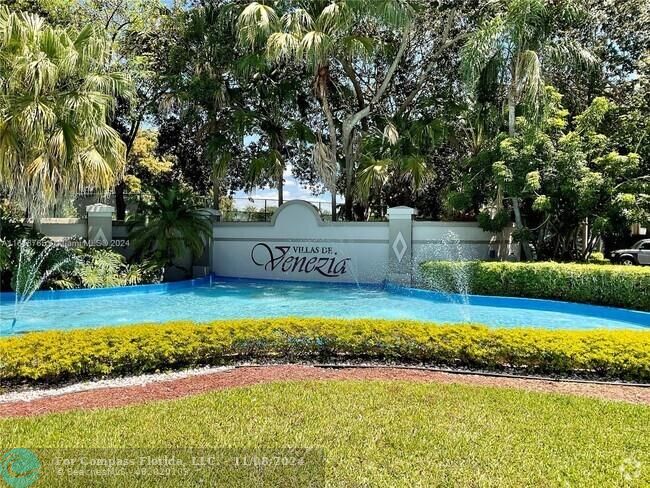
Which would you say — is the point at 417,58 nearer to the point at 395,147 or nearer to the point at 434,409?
the point at 395,147

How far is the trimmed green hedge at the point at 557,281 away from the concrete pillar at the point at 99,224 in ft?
38.0

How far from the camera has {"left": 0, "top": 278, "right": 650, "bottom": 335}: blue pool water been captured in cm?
1048

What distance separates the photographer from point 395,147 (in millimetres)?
16922

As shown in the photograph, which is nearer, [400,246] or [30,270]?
[30,270]

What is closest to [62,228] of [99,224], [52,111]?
[99,224]

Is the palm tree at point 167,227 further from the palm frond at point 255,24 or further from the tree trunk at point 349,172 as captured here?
the palm frond at point 255,24

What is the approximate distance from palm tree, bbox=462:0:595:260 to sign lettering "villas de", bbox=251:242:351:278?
643cm

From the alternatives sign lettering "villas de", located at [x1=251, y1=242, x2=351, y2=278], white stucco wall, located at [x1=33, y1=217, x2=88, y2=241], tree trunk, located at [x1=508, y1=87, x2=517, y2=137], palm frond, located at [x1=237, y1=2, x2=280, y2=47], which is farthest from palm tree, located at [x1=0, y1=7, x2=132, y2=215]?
tree trunk, located at [x1=508, y1=87, x2=517, y2=137]

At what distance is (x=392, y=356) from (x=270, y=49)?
37.9ft

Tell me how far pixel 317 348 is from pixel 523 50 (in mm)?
12390

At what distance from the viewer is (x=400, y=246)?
54.5 feet

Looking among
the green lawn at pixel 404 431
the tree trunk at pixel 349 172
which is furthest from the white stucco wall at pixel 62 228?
the green lawn at pixel 404 431

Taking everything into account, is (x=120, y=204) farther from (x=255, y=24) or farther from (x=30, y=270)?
(x=255, y=24)

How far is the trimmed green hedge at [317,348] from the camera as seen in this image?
5750 millimetres
